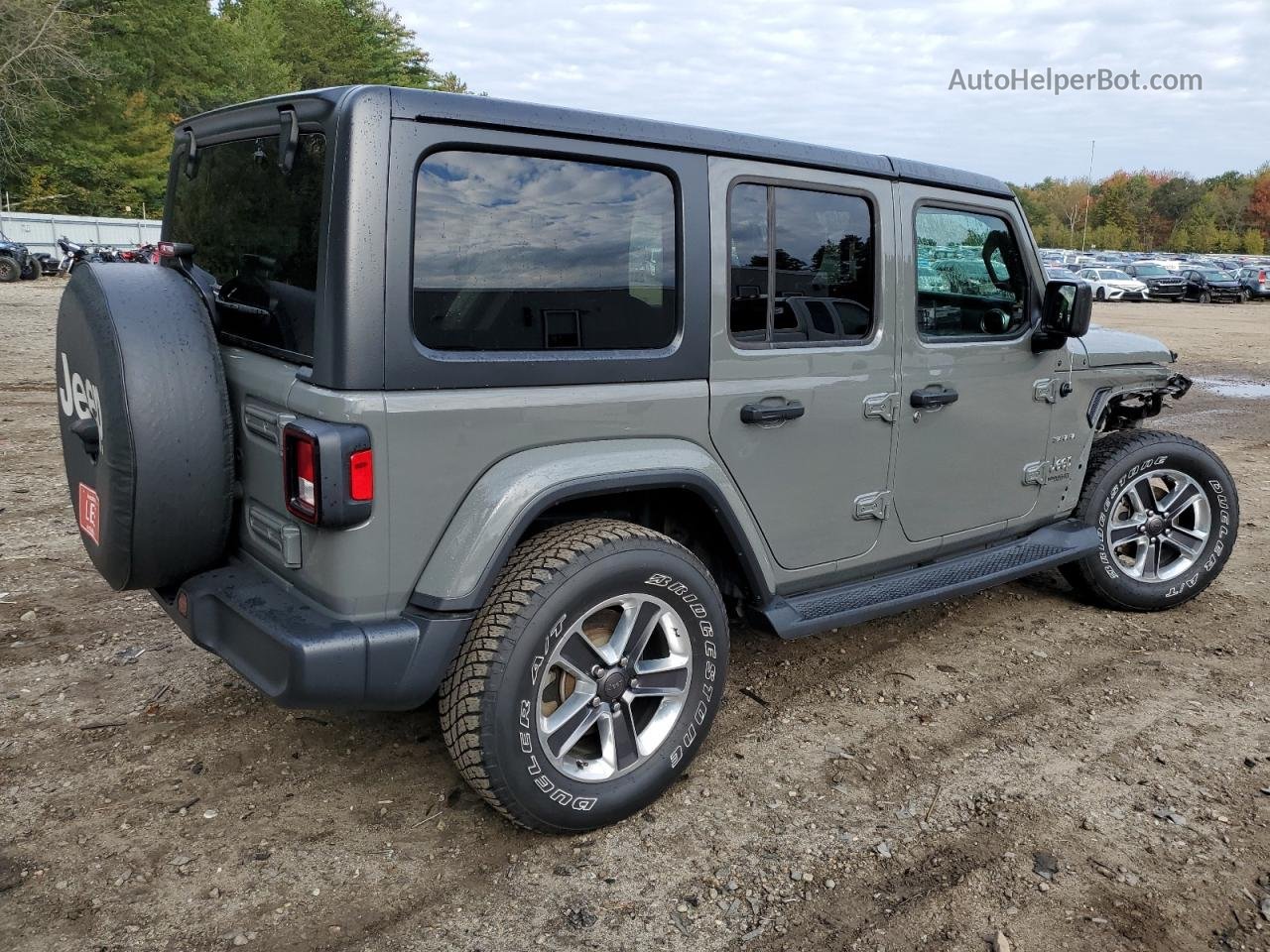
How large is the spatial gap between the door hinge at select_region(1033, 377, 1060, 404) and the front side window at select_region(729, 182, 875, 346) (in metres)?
1.04

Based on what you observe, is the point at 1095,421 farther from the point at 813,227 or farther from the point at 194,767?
the point at 194,767

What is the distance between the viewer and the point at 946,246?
12.3ft

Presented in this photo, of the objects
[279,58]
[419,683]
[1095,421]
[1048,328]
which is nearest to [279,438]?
[419,683]

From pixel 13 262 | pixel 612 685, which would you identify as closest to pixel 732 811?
pixel 612 685

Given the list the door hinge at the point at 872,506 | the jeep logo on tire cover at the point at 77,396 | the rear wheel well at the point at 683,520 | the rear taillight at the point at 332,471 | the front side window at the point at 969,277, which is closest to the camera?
the rear taillight at the point at 332,471

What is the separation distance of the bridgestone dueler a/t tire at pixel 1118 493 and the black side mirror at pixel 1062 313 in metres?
0.76

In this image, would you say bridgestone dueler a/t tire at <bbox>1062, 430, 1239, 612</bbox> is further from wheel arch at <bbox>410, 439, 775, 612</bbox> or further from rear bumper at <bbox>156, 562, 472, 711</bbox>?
rear bumper at <bbox>156, 562, 472, 711</bbox>

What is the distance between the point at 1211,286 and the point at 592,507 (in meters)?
38.6

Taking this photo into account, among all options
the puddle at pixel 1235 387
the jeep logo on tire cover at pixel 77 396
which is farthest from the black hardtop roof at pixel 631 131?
the puddle at pixel 1235 387

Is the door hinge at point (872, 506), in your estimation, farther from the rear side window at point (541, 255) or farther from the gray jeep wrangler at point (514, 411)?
the rear side window at point (541, 255)

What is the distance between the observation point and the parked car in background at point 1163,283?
1382 inches

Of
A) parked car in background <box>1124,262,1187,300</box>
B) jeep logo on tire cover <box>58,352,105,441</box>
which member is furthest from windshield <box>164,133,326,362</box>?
parked car in background <box>1124,262,1187,300</box>

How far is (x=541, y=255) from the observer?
105 inches

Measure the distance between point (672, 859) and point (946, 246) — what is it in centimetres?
241
